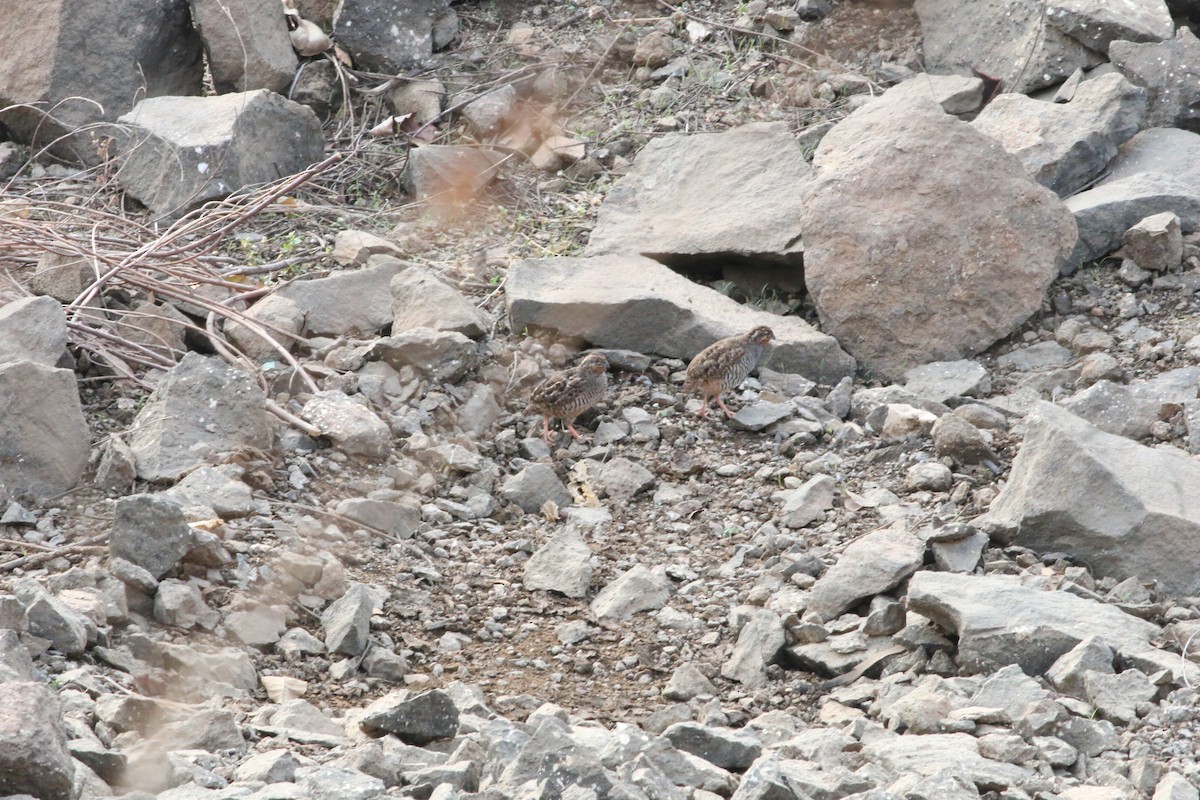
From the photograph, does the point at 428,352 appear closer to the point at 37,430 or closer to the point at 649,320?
the point at 649,320

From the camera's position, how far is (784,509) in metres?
6.77

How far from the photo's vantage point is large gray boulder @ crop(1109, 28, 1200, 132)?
930 centimetres

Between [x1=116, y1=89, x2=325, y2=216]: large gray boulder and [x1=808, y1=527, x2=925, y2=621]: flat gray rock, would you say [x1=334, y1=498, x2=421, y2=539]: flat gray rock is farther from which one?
[x1=116, y1=89, x2=325, y2=216]: large gray boulder

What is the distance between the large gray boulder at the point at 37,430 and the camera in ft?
20.2

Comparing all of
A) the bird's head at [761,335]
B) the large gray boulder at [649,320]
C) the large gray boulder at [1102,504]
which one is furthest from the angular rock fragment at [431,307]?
the large gray boulder at [1102,504]

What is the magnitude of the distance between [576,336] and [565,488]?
1.33 meters

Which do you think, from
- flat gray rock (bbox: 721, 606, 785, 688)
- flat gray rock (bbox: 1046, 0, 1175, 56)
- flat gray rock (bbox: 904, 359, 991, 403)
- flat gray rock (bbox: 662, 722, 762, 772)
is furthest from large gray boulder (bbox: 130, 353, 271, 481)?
flat gray rock (bbox: 1046, 0, 1175, 56)

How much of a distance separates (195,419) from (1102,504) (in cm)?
410

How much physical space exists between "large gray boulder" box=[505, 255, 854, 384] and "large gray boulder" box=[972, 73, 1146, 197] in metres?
1.95

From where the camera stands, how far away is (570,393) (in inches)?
292

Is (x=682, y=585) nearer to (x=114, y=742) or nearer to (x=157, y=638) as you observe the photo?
(x=157, y=638)

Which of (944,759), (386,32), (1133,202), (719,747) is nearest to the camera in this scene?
(944,759)

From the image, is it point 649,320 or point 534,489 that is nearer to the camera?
point 534,489

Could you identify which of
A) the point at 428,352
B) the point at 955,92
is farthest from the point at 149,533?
the point at 955,92
